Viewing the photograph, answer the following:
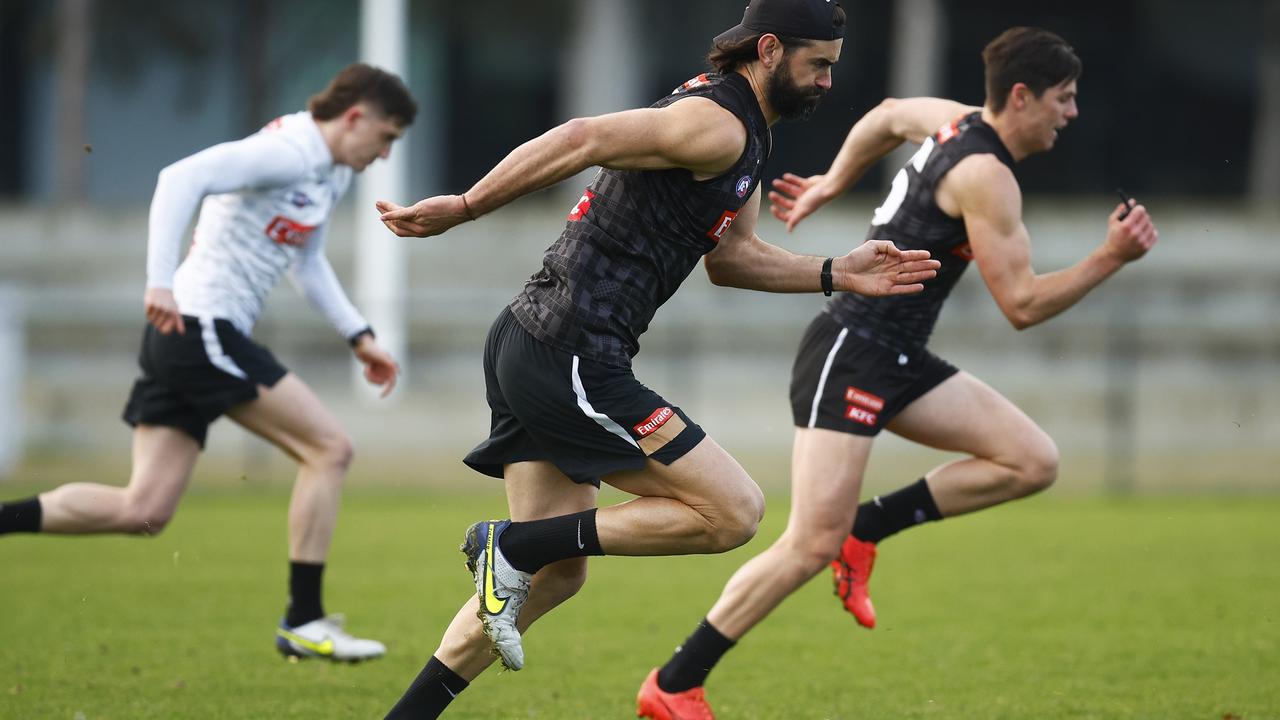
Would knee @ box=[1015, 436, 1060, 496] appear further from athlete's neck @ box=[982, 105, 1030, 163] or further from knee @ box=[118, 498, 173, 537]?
knee @ box=[118, 498, 173, 537]

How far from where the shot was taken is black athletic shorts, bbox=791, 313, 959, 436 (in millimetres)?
5969

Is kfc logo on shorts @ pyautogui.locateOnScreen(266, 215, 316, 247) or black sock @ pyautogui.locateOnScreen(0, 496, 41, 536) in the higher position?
kfc logo on shorts @ pyautogui.locateOnScreen(266, 215, 316, 247)

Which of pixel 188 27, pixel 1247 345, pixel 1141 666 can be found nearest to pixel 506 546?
pixel 1141 666

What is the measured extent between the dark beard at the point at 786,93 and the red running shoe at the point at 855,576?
7.16 ft

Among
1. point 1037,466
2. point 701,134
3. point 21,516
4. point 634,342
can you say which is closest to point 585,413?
point 634,342

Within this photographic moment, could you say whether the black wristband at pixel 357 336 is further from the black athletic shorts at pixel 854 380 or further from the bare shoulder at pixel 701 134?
the bare shoulder at pixel 701 134

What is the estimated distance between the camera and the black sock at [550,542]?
472cm

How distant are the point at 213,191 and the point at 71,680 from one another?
84.4 inches

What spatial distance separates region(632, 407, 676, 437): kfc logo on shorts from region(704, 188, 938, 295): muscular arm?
0.63m

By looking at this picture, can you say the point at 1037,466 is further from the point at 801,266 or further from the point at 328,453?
the point at 328,453

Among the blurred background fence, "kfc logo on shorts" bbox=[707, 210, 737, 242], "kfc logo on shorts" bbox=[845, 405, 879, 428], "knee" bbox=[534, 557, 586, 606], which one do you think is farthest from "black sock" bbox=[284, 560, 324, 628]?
the blurred background fence

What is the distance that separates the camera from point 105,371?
16.5 meters

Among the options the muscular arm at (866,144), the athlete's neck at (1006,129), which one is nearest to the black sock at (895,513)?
the muscular arm at (866,144)

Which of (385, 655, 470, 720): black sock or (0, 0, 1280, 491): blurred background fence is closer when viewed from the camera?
(385, 655, 470, 720): black sock
